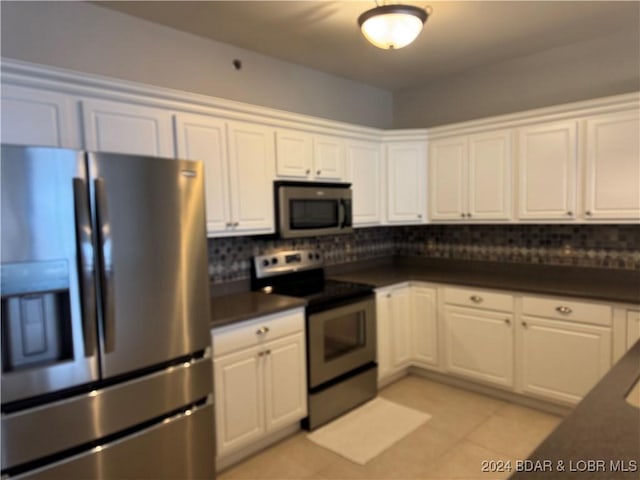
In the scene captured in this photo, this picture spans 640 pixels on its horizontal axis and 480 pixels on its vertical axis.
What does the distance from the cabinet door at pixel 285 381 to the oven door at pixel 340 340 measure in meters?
0.09

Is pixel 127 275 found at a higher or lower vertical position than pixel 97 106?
lower

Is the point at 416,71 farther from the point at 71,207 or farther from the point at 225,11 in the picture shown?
the point at 71,207

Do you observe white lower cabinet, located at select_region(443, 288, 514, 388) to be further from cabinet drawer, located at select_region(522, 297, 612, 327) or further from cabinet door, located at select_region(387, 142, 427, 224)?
cabinet door, located at select_region(387, 142, 427, 224)

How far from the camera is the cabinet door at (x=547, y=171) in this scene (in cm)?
289

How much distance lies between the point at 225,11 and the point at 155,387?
2101mm

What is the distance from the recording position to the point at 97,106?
2.04m

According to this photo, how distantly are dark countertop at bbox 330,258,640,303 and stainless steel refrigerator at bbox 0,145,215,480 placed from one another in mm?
1656

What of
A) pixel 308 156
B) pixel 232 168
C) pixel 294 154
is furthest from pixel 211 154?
pixel 308 156

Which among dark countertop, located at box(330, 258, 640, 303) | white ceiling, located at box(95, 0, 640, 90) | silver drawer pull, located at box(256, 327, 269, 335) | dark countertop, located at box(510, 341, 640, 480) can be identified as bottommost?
silver drawer pull, located at box(256, 327, 269, 335)

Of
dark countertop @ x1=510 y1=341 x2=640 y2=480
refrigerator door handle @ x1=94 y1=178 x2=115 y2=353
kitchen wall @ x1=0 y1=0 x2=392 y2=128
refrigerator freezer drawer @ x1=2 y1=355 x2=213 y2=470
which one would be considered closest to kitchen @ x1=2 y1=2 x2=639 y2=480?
kitchen wall @ x1=0 y1=0 x2=392 y2=128

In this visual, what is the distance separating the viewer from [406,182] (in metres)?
3.65

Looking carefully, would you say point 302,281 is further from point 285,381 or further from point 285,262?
point 285,381

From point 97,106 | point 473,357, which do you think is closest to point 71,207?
point 97,106

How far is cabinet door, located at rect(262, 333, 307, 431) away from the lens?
96.3 inches
